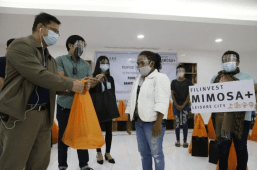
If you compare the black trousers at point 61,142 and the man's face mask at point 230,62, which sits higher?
the man's face mask at point 230,62

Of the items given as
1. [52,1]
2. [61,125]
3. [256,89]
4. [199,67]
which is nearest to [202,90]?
[256,89]

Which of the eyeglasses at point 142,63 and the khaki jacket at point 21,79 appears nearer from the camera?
Result: the khaki jacket at point 21,79

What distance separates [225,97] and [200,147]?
142cm

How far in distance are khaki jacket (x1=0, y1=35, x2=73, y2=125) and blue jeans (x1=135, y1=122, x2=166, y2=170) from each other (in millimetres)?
790

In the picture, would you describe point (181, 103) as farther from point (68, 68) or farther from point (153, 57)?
point (68, 68)

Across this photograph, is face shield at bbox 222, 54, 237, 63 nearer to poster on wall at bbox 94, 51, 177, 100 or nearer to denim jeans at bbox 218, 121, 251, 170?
denim jeans at bbox 218, 121, 251, 170

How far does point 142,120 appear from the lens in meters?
1.42

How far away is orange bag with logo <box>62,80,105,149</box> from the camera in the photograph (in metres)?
1.39

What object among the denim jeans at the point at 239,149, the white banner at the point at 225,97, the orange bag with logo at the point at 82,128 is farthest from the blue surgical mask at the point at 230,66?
the orange bag with logo at the point at 82,128

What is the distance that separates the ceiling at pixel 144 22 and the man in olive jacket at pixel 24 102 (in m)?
1.99

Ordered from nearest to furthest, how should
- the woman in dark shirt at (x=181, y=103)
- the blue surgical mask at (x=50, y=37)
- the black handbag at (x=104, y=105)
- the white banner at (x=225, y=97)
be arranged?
the blue surgical mask at (x=50, y=37) < the white banner at (x=225, y=97) < the black handbag at (x=104, y=105) < the woman in dark shirt at (x=181, y=103)

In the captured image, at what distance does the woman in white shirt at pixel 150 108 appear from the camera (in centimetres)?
138

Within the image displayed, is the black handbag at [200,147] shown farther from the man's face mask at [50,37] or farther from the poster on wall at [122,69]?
the poster on wall at [122,69]

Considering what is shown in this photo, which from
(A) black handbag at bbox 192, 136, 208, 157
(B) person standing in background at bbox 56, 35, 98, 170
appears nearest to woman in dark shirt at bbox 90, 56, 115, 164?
(B) person standing in background at bbox 56, 35, 98, 170
